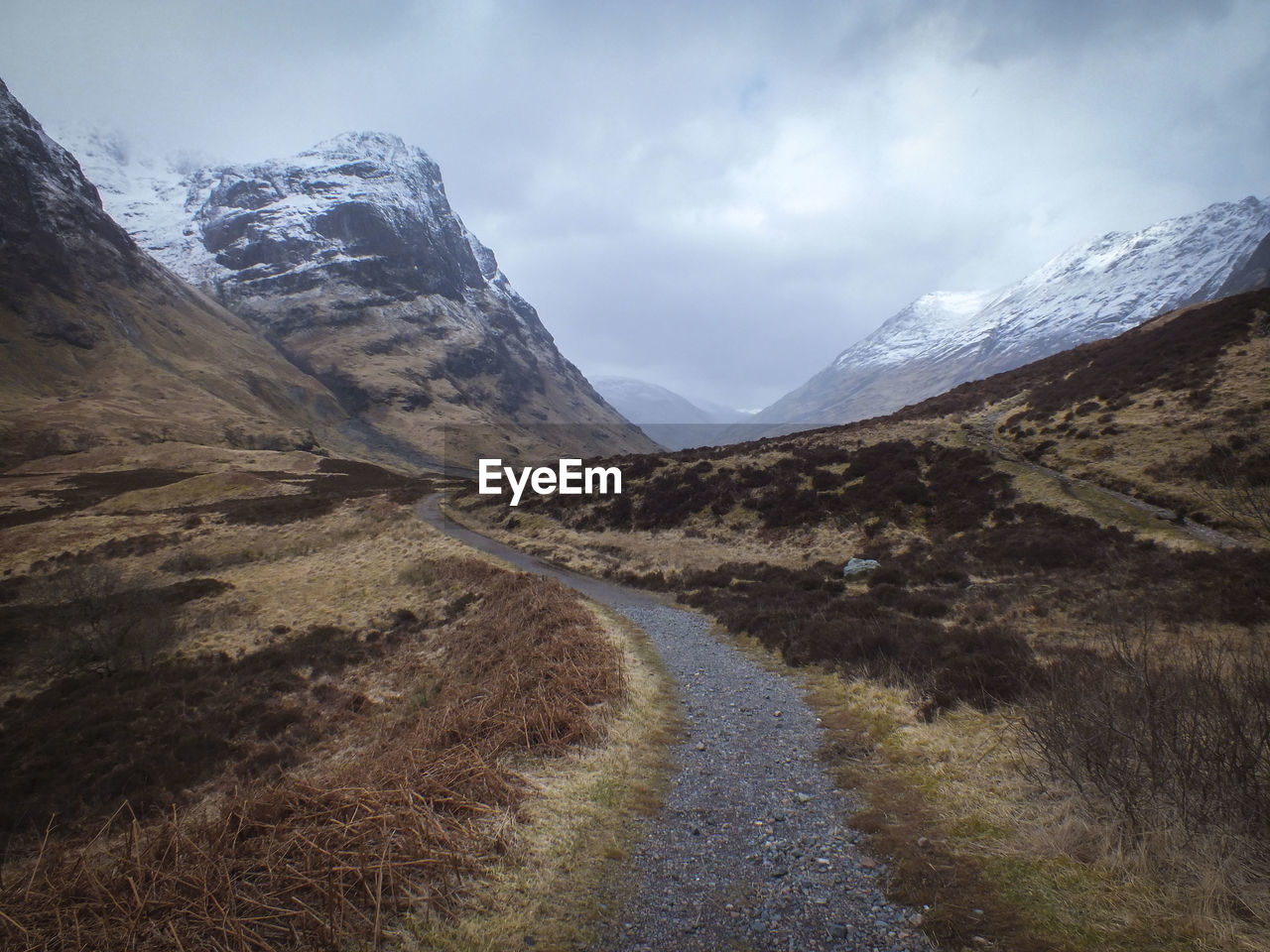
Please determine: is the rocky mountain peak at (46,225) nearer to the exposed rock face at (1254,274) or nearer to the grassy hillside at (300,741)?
the grassy hillside at (300,741)

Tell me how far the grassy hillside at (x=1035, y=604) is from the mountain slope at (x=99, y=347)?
8174cm

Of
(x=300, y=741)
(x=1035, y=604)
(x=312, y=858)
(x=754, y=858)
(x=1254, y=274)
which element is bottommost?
(x=300, y=741)

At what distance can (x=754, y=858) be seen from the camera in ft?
18.8

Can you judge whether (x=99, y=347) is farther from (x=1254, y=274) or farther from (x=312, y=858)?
(x=1254, y=274)

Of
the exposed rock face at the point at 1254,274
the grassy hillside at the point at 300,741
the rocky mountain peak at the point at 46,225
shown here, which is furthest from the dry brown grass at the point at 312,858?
the exposed rock face at the point at 1254,274

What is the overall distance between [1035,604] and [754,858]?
45.0 feet

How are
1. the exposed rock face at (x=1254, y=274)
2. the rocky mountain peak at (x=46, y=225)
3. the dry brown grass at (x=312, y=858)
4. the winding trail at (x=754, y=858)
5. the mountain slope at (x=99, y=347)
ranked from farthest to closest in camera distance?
1. the exposed rock face at (x=1254, y=274)
2. the rocky mountain peak at (x=46, y=225)
3. the mountain slope at (x=99, y=347)
4. the winding trail at (x=754, y=858)
5. the dry brown grass at (x=312, y=858)

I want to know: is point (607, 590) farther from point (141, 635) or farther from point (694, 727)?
point (141, 635)

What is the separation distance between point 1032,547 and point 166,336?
A: 595ft

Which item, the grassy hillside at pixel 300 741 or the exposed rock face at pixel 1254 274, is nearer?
the grassy hillside at pixel 300 741

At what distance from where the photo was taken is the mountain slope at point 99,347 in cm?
8638

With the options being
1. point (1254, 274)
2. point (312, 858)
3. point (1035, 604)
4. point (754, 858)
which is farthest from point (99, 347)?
point (1254, 274)

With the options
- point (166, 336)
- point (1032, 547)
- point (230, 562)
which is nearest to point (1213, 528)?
point (1032, 547)

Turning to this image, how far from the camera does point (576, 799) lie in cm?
665
